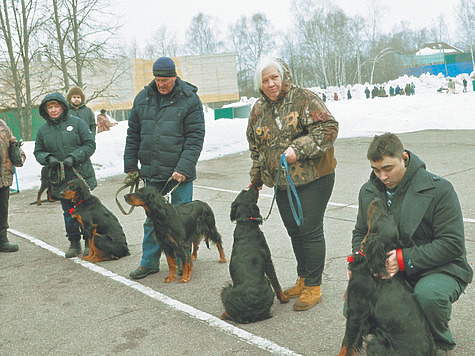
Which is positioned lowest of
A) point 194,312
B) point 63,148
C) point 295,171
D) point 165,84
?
point 194,312

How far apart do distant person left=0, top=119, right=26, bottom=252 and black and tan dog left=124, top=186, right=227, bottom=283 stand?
248 centimetres

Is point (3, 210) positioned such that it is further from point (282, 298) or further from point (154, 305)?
point (282, 298)

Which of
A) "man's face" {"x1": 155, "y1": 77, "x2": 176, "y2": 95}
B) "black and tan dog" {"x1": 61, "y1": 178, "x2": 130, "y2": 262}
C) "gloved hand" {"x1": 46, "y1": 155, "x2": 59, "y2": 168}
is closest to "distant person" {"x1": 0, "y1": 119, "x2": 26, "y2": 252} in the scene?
"gloved hand" {"x1": 46, "y1": 155, "x2": 59, "y2": 168}

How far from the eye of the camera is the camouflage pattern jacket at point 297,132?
3.77 metres

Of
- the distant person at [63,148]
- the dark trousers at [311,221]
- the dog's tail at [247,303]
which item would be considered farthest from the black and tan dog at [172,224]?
the distant person at [63,148]

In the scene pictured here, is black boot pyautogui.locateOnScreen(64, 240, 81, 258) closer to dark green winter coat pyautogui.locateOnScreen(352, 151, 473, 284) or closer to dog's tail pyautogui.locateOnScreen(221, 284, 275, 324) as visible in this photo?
dog's tail pyautogui.locateOnScreen(221, 284, 275, 324)

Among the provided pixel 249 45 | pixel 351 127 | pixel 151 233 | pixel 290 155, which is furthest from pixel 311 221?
pixel 249 45

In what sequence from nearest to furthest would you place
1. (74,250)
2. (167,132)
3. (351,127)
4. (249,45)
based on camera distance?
(167,132)
(74,250)
(351,127)
(249,45)

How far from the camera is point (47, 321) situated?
4328mm

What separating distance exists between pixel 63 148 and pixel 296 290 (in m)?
3.52

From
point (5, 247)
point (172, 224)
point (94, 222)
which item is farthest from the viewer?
point (5, 247)

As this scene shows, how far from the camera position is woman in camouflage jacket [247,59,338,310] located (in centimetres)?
381

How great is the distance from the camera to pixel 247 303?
12.6 ft

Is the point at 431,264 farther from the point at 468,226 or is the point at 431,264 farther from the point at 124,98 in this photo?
the point at 124,98
